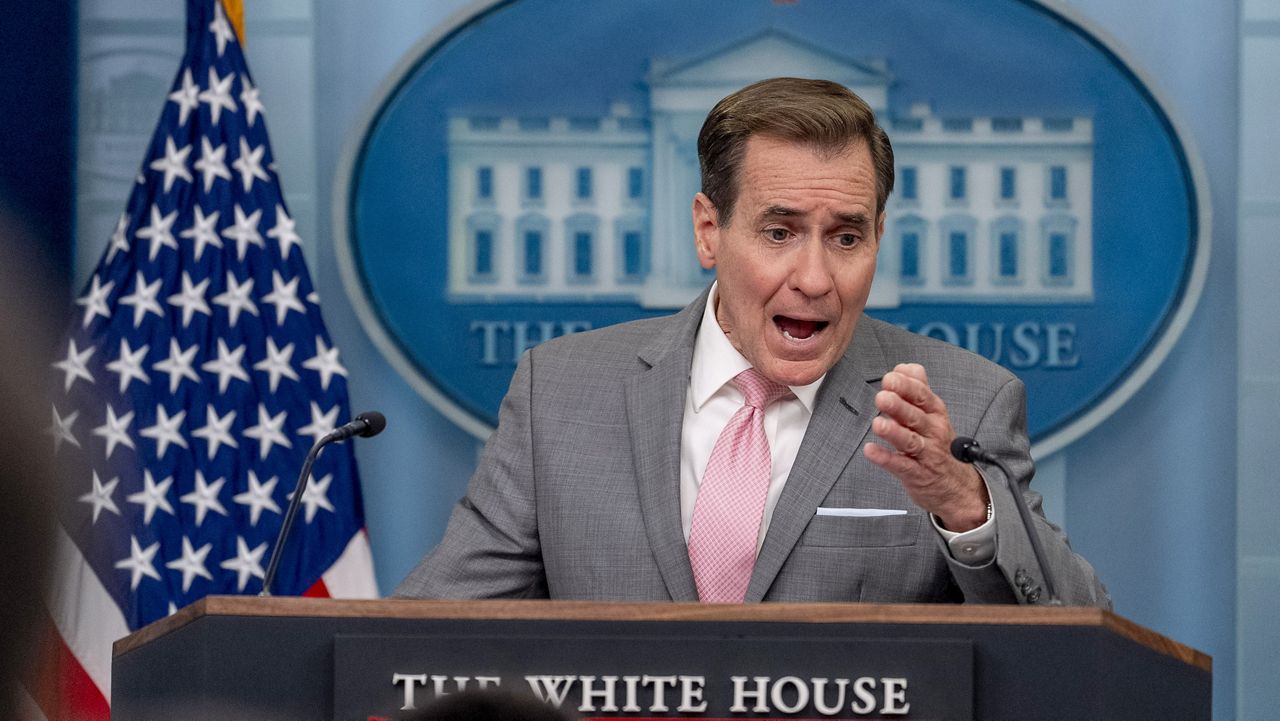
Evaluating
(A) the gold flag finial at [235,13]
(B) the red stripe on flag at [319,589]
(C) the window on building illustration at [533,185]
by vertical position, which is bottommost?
(B) the red stripe on flag at [319,589]

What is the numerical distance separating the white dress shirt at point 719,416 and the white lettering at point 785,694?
670mm

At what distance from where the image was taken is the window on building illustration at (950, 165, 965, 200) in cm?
396

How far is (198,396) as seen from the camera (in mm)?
3824

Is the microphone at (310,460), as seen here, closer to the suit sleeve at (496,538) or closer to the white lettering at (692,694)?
the suit sleeve at (496,538)

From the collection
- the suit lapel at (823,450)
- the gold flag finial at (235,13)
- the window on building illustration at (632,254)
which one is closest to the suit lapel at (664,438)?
the suit lapel at (823,450)

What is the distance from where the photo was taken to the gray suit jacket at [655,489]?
2.32 meters

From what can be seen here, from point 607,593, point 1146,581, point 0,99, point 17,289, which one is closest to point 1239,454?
point 1146,581

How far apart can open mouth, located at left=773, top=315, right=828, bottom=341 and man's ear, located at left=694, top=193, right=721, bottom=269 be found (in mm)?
197

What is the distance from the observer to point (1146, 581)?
12.9 ft

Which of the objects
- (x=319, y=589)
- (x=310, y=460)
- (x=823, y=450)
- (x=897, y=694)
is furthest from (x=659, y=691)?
A: (x=319, y=589)

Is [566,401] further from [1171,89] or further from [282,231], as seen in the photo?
[1171,89]

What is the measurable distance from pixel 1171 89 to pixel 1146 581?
50.7 inches

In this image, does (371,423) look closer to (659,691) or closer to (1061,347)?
(659,691)

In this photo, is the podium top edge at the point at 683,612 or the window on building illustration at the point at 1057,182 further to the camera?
the window on building illustration at the point at 1057,182
